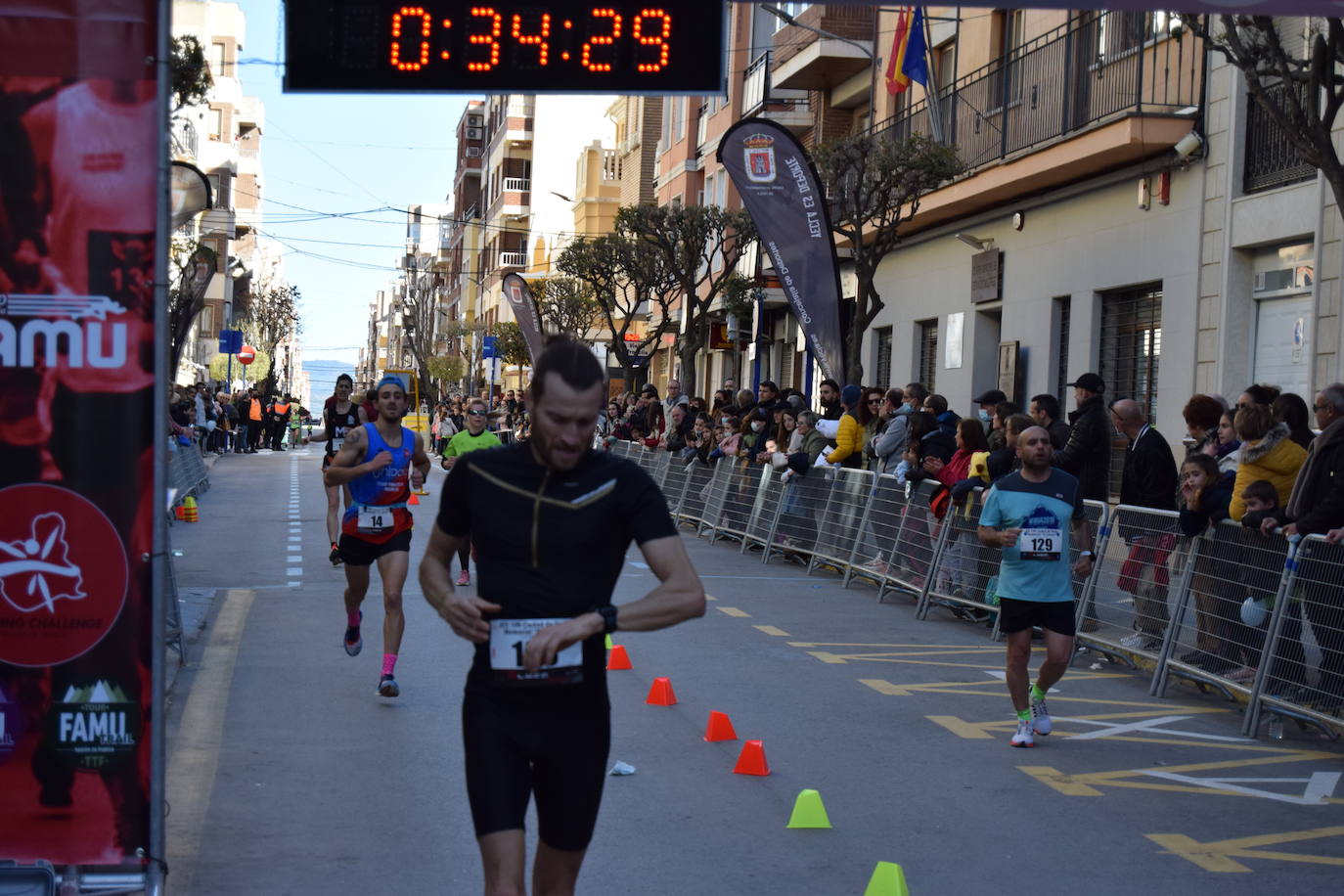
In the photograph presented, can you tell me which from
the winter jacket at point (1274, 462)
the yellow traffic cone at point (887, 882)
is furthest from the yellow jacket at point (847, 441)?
the yellow traffic cone at point (887, 882)

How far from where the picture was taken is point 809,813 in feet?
22.7

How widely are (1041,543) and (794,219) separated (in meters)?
13.0

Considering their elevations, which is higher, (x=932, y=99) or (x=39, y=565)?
(x=932, y=99)

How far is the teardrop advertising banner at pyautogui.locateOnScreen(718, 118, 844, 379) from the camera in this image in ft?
69.2

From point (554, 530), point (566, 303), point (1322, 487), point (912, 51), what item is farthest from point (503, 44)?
point (566, 303)

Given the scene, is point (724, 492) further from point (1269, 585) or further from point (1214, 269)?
point (1269, 585)

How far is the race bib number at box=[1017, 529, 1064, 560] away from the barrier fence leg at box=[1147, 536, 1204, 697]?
86.7 inches

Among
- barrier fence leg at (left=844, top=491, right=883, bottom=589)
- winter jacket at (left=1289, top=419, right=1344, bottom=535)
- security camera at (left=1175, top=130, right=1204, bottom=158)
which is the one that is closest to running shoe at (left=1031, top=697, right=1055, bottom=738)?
winter jacket at (left=1289, top=419, right=1344, bottom=535)

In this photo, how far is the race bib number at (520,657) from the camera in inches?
163

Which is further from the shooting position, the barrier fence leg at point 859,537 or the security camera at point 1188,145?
the security camera at point 1188,145

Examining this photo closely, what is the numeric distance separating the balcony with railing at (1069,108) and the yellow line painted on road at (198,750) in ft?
40.0

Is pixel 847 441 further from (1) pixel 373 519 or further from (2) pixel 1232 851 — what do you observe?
(2) pixel 1232 851

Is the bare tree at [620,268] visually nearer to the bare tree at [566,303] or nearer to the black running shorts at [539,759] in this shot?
the bare tree at [566,303]

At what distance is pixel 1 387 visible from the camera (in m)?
4.95
